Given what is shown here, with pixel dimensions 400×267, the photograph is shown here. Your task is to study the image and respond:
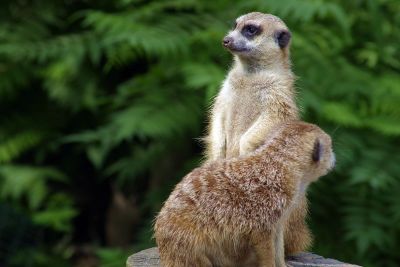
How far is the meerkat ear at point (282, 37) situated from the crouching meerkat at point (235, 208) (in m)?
0.80

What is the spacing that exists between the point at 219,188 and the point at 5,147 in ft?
13.2

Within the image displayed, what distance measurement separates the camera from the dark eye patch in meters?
4.20

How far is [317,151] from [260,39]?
32.2 inches

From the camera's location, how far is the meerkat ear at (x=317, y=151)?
3.58 metres

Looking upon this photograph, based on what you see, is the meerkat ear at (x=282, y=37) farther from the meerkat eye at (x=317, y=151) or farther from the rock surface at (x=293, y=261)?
the rock surface at (x=293, y=261)

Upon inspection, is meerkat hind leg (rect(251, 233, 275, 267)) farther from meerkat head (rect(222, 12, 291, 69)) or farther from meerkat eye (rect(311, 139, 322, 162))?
meerkat head (rect(222, 12, 291, 69))

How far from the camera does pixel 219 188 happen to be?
3424 millimetres

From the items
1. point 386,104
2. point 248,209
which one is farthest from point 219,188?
point 386,104

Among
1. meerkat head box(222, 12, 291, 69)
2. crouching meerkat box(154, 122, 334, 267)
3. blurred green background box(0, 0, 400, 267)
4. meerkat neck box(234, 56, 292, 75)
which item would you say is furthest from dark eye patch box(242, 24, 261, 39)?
blurred green background box(0, 0, 400, 267)

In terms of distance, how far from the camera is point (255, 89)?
13.7 ft

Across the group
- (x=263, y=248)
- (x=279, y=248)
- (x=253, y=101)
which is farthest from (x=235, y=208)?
(x=253, y=101)

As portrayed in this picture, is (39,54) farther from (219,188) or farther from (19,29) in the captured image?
(219,188)

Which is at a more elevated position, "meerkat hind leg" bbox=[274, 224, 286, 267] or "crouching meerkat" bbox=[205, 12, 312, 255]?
"crouching meerkat" bbox=[205, 12, 312, 255]

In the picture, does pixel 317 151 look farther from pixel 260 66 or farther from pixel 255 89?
pixel 260 66
